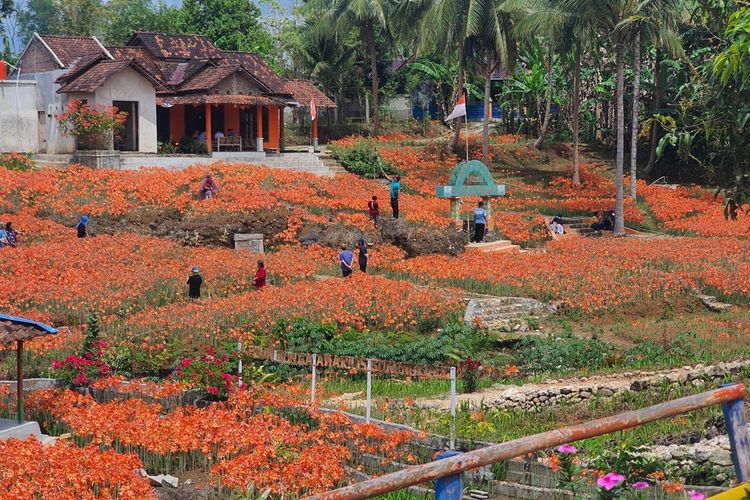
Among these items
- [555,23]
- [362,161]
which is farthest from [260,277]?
[555,23]

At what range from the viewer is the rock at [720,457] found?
11697 mm

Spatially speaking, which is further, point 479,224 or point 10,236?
point 479,224

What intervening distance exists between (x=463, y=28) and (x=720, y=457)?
38.6 metres

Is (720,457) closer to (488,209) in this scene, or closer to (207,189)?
(488,209)

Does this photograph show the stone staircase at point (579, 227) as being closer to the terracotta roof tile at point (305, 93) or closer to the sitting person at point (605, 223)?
the sitting person at point (605, 223)

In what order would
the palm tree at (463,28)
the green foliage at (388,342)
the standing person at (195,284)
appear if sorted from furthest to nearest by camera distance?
the palm tree at (463,28) < the standing person at (195,284) < the green foliage at (388,342)

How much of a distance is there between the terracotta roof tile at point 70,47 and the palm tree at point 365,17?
1378 centimetres

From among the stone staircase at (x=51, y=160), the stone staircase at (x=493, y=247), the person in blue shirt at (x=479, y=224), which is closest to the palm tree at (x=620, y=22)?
the stone staircase at (x=493, y=247)

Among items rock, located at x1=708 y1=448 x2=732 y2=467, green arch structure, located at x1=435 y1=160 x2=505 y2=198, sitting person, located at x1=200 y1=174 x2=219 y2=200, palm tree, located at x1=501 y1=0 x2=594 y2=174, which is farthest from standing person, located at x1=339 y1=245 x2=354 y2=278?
palm tree, located at x1=501 y1=0 x2=594 y2=174

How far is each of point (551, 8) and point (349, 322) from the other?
25.6 m

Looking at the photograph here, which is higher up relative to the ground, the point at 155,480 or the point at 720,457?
the point at 720,457

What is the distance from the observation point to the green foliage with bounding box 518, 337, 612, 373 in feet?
67.8

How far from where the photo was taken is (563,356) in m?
21.1

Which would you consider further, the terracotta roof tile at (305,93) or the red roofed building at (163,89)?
the terracotta roof tile at (305,93)
